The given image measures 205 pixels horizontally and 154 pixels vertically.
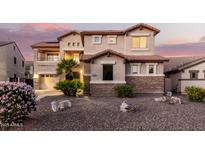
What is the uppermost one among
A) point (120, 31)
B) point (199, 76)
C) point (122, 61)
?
point (120, 31)

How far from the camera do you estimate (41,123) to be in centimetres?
864

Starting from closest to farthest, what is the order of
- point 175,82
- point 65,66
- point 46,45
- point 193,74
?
1. point 193,74
2. point 65,66
3. point 175,82
4. point 46,45

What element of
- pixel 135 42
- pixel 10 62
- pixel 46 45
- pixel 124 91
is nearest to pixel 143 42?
pixel 135 42

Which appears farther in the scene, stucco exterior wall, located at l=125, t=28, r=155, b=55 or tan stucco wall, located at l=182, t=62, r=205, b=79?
tan stucco wall, located at l=182, t=62, r=205, b=79

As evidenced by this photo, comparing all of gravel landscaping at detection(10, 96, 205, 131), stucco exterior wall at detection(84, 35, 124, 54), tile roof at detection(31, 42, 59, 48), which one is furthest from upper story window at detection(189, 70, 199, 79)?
tile roof at detection(31, 42, 59, 48)

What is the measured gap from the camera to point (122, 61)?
1773cm

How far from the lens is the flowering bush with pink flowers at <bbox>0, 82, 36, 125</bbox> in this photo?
26.0 ft

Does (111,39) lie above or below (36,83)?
above

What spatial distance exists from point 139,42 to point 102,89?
5.76 m

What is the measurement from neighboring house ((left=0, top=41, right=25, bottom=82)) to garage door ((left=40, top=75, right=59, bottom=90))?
2.58 m

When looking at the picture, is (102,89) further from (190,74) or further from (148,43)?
(190,74)

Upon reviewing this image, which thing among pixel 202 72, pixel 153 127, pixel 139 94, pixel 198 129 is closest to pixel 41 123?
pixel 153 127

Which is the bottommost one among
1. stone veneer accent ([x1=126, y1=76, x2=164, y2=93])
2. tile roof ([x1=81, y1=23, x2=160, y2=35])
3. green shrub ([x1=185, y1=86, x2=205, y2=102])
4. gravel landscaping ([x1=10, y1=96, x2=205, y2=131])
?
gravel landscaping ([x1=10, y1=96, x2=205, y2=131])

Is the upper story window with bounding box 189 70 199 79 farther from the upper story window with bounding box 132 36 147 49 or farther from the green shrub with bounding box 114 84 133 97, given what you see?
the green shrub with bounding box 114 84 133 97
